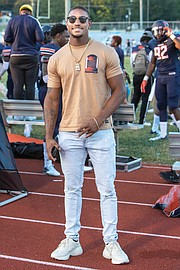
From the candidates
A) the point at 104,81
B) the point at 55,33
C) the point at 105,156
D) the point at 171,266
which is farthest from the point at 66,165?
the point at 55,33

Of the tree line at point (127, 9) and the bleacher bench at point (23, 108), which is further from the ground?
the tree line at point (127, 9)

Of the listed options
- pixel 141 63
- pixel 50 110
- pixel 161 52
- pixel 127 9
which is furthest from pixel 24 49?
pixel 127 9

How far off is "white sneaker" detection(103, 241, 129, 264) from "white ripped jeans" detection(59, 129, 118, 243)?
5cm

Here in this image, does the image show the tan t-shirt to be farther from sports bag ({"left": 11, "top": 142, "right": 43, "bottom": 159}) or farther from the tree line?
the tree line

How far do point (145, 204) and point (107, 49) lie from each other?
8.90 feet

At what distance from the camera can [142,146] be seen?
11.2 meters

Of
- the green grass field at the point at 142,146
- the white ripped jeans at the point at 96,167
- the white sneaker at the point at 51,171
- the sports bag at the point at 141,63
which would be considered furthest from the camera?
the sports bag at the point at 141,63

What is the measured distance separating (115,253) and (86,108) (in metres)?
1.31

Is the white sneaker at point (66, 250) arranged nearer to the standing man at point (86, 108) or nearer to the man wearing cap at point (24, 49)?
the standing man at point (86, 108)

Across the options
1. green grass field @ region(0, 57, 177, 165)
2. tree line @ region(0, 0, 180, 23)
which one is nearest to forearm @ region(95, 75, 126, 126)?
green grass field @ region(0, 57, 177, 165)

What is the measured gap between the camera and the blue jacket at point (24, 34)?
11.0 metres

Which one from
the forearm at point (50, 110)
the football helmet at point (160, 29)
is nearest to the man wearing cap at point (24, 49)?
the football helmet at point (160, 29)

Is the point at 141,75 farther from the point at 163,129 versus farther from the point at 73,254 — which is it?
the point at 73,254

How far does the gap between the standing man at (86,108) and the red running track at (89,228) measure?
24 centimetres
